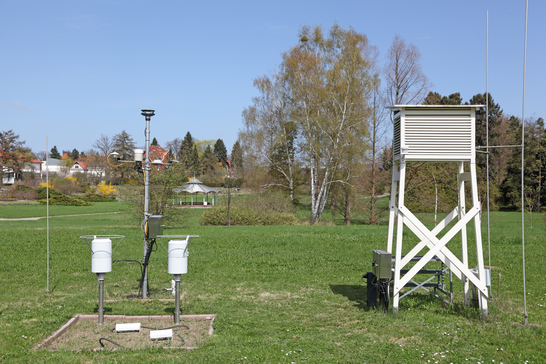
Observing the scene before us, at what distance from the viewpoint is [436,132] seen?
7.56 metres

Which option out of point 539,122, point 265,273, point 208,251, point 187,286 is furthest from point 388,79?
point 539,122

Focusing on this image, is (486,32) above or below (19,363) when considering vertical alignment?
above

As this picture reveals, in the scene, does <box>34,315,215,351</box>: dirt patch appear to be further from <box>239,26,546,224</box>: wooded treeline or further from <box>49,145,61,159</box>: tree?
<box>49,145,61,159</box>: tree

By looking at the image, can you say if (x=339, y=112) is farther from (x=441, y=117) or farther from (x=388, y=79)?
(x=441, y=117)

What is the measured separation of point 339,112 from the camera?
32594mm

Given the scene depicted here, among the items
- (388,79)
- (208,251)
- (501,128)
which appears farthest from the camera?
(501,128)

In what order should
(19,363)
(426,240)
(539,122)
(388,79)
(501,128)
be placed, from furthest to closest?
(539,122), (501,128), (388,79), (426,240), (19,363)

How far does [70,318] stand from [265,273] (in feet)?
17.7

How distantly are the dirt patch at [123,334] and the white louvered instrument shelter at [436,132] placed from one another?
166 inches

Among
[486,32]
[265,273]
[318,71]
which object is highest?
[318,71]

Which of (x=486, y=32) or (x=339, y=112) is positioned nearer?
(x=486, y=32)

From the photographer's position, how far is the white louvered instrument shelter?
750 cm

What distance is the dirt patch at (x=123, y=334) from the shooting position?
611 cm

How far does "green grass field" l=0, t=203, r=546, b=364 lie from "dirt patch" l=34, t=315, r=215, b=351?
7.9 inches
